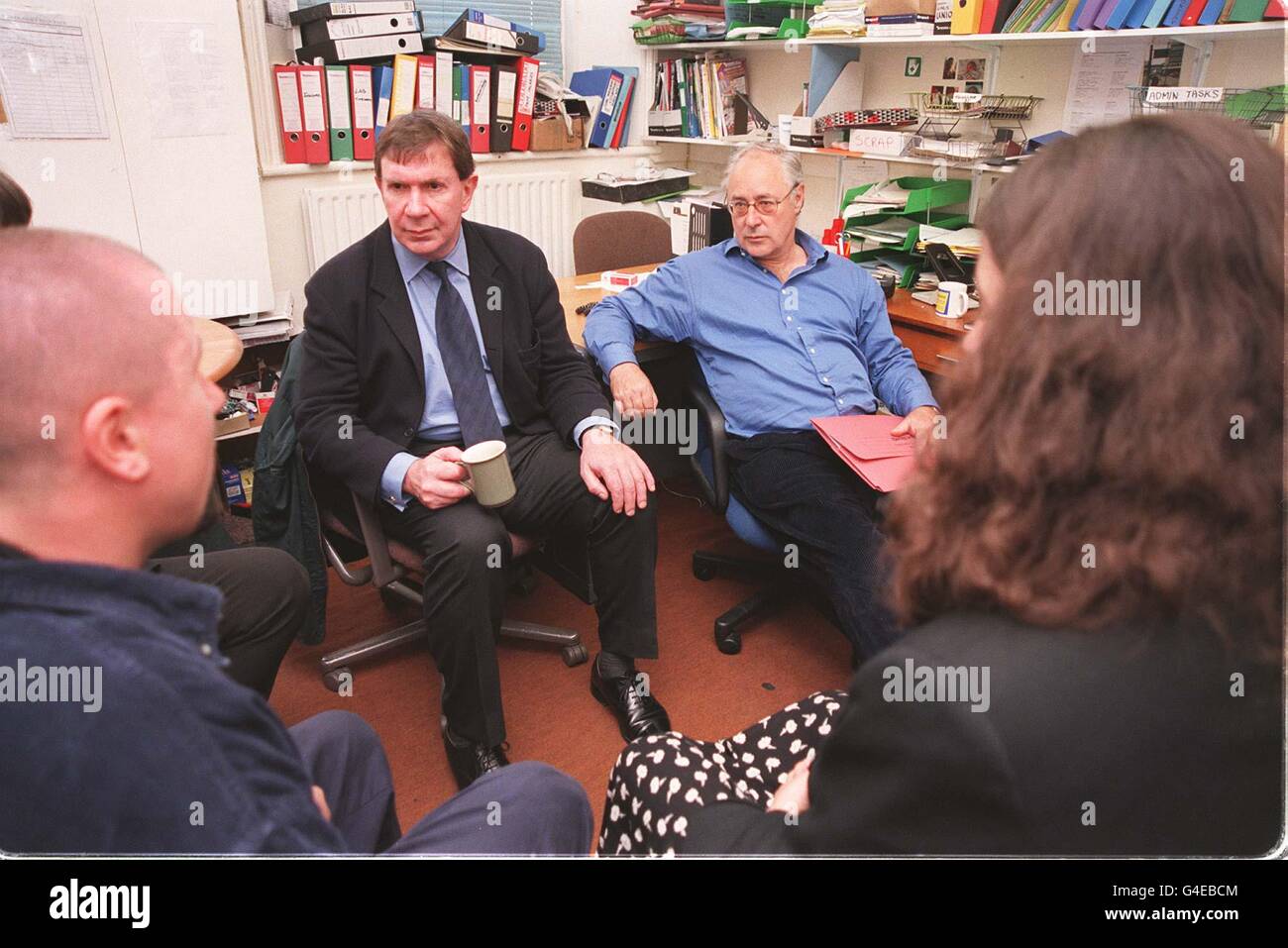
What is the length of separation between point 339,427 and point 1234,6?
244 cm

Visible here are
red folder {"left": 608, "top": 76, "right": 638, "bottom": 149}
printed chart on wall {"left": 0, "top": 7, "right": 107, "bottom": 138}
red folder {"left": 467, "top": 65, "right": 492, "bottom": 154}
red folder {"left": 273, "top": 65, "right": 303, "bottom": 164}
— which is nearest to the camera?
printed chart on wall {"left": 0, "top": 7, "right": 107, "bottom": 138}

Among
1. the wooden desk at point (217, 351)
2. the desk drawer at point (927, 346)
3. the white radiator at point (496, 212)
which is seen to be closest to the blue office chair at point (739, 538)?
the desk drawer at point (927, 346)

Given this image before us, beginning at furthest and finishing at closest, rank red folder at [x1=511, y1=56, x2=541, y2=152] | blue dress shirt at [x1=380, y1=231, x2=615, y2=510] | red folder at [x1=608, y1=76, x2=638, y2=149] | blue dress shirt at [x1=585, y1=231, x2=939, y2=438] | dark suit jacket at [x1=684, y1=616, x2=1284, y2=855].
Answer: red folder at [x1=608, y1=76, x2=638, y2=149] → red folder at [x1=511, y1=56, x2=541, y2=152] → blue dress shirt at [x1=585, y1=231, x2=939, y2=438] → blue dress shirt at [x1=380, y1=231, x2=615, y2=510] → dark suit jacket at [x1=684, y1=616, x2=1284, y2=855]

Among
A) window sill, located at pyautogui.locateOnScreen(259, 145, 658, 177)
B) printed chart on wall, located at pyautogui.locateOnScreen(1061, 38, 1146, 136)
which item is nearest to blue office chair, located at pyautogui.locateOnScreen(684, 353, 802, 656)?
printed chart on wall, located at pyautogui.locateOnScreen(1061, 38, 1146, 136)

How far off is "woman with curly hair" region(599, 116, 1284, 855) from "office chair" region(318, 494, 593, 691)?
137 cm

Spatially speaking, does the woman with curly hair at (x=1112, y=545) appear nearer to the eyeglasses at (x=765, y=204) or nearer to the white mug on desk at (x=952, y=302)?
the eyeglasses at (x=765, y=204)

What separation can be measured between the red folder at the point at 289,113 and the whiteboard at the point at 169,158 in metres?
0.36

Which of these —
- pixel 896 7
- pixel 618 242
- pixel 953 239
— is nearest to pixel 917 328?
pixel 953 239

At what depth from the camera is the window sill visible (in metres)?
3.30

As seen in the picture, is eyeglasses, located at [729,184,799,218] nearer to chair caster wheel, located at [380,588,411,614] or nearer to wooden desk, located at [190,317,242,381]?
wooden desk, located at [190,317,242,381]

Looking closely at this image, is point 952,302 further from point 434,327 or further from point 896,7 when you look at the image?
point 434,327
